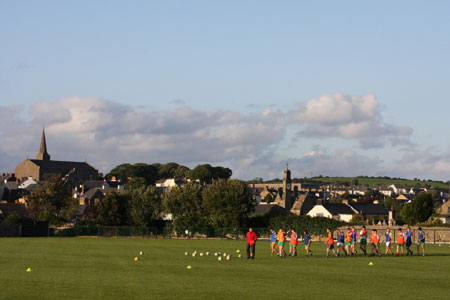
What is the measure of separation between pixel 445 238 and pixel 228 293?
182ft

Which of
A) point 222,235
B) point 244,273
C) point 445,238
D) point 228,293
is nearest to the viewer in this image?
point 228,293

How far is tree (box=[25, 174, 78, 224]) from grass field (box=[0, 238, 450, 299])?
62639mm

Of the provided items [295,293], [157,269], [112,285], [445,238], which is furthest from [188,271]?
[445,238]

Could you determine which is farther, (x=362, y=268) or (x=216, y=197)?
(x=216, y=197)

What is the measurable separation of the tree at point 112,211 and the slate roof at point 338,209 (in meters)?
47.2

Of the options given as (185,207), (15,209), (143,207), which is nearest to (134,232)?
Result: (143,207)

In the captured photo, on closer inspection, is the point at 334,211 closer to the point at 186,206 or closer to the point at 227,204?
the point at 227,204

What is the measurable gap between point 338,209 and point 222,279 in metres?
110

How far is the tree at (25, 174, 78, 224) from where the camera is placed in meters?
97.6

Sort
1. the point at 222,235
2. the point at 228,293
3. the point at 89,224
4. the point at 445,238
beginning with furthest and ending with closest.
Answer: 1. the point at 89,224
2. the point at 222,235
3. the point at 445,238
4. the point at 228,293

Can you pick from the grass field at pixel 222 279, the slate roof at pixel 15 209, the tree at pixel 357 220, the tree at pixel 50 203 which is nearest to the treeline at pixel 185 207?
the tree at pixel 50 203

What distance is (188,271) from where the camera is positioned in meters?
29.2

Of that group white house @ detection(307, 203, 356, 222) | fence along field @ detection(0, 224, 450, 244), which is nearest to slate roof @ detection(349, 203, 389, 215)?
white house @ detection(307, 203, 356, 222)

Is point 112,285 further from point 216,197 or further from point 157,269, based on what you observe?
point 216,197
